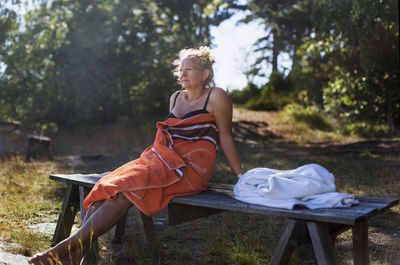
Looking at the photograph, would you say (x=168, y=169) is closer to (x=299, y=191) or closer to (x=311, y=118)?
(x=299, y=191)

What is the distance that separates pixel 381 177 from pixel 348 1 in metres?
4.57

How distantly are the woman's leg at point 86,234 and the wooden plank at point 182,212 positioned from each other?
311mm

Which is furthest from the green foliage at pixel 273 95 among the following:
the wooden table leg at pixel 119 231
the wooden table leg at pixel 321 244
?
the wooden table leg at pixel 321 244

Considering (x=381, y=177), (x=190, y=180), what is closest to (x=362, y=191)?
(x=381, y=177)

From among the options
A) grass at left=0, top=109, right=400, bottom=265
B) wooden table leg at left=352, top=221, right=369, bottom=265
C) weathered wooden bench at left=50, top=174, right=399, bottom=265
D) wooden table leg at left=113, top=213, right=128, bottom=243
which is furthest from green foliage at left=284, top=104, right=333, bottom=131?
wooden table leg at left=352, top=221, right=369, bottom=265

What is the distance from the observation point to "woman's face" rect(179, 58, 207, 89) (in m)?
3.33

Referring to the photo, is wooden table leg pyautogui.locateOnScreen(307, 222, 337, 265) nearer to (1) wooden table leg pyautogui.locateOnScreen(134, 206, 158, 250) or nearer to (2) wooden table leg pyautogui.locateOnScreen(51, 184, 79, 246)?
(1) wooden table leg pyautogui.locateOnScreen(134, 206, 158, 250)

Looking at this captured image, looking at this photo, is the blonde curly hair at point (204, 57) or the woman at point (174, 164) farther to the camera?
the blonde curly hair at point (204, 57)

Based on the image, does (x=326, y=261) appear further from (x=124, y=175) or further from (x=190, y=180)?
(x=124, y=175)

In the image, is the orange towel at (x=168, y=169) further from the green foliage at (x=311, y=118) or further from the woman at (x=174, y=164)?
the green foliage at (x=311, y=118)

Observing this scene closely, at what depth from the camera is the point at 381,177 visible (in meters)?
6.52

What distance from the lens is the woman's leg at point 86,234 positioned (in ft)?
8.53

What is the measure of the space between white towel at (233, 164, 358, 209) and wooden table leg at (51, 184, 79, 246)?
6.30ft

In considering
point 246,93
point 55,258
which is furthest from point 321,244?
point 246,93
